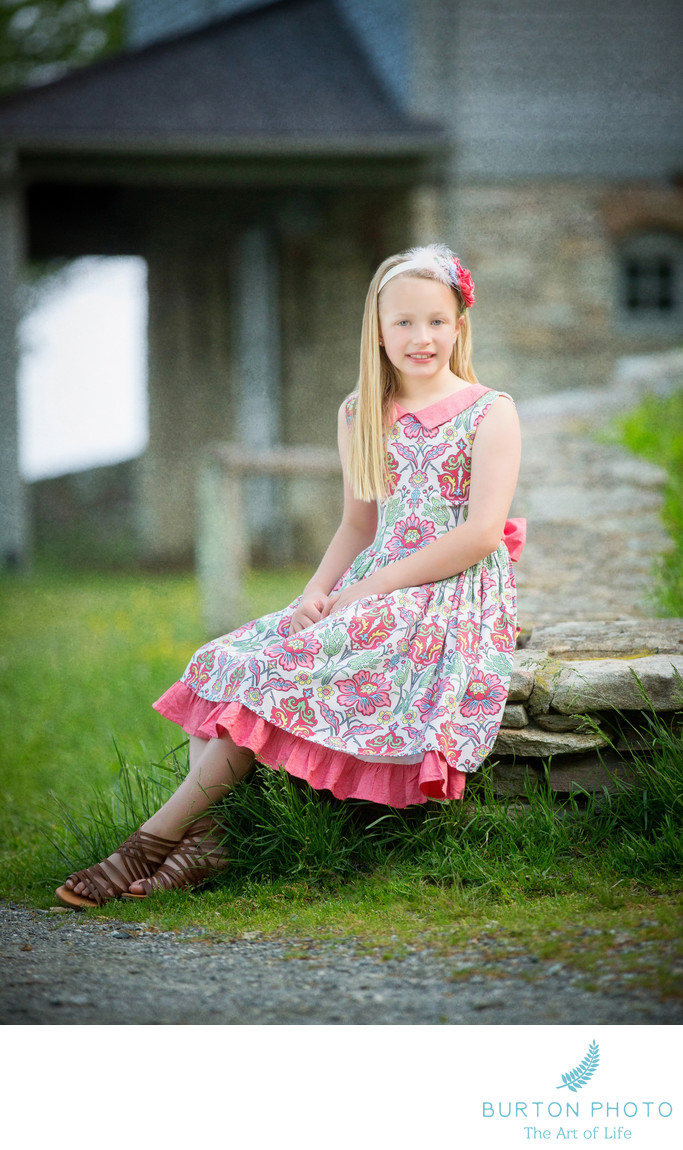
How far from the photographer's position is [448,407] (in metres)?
2.32

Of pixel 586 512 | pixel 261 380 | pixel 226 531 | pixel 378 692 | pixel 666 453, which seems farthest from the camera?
pixel 261 380

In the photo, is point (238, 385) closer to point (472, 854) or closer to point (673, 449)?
point (673, 449)

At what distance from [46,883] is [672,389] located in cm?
497

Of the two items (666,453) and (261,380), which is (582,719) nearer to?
(666,453)

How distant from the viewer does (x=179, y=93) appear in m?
8.82

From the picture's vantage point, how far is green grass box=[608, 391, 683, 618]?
3.68 metres

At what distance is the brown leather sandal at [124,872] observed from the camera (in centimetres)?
222

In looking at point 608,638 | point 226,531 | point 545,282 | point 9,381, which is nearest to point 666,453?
point 226,531

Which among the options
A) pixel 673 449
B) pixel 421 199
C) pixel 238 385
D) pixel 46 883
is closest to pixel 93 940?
pixel 46 883
